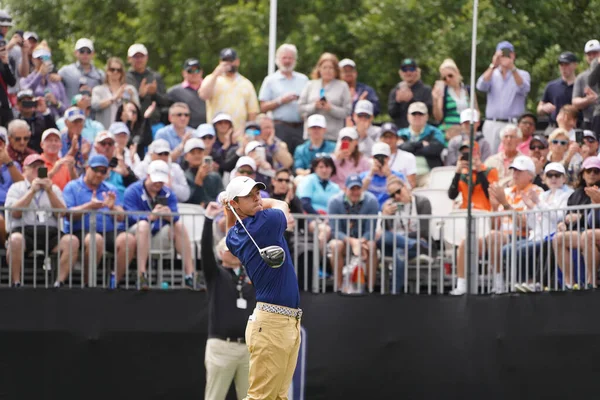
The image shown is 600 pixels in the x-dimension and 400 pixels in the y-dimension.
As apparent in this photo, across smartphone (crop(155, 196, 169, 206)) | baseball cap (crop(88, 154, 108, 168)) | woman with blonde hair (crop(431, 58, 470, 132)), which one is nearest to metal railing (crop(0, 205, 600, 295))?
smartphone (crop(155, 196, 169, 206))

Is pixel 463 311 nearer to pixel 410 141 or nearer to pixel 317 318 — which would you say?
pixel 317 318

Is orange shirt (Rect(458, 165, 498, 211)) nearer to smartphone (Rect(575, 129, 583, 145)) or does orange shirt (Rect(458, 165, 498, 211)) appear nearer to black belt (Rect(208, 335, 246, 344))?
smartphone (Rect(575, 129, 583, 145))

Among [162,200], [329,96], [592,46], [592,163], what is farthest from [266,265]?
[592,46]

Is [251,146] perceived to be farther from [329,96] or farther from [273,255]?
[273,255]

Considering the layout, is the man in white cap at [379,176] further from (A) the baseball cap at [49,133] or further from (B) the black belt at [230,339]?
(A) the baseball cap at [49,133]

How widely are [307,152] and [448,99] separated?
2.26 metres

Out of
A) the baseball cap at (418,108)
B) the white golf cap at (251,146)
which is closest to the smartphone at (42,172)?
the white golf cap at (251,146)

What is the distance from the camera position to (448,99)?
1905 cm

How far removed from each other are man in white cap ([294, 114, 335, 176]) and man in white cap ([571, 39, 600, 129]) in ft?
9.18

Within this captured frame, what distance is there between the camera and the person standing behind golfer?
11.5 m

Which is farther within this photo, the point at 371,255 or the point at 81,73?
the point at 81,73

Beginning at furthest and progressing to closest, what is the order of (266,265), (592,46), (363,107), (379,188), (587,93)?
(363,107) < (592,46) < (587,93) < (379,188) < (266,265)

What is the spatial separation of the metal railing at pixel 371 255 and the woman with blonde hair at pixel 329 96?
368 cm

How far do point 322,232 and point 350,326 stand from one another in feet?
3.02
